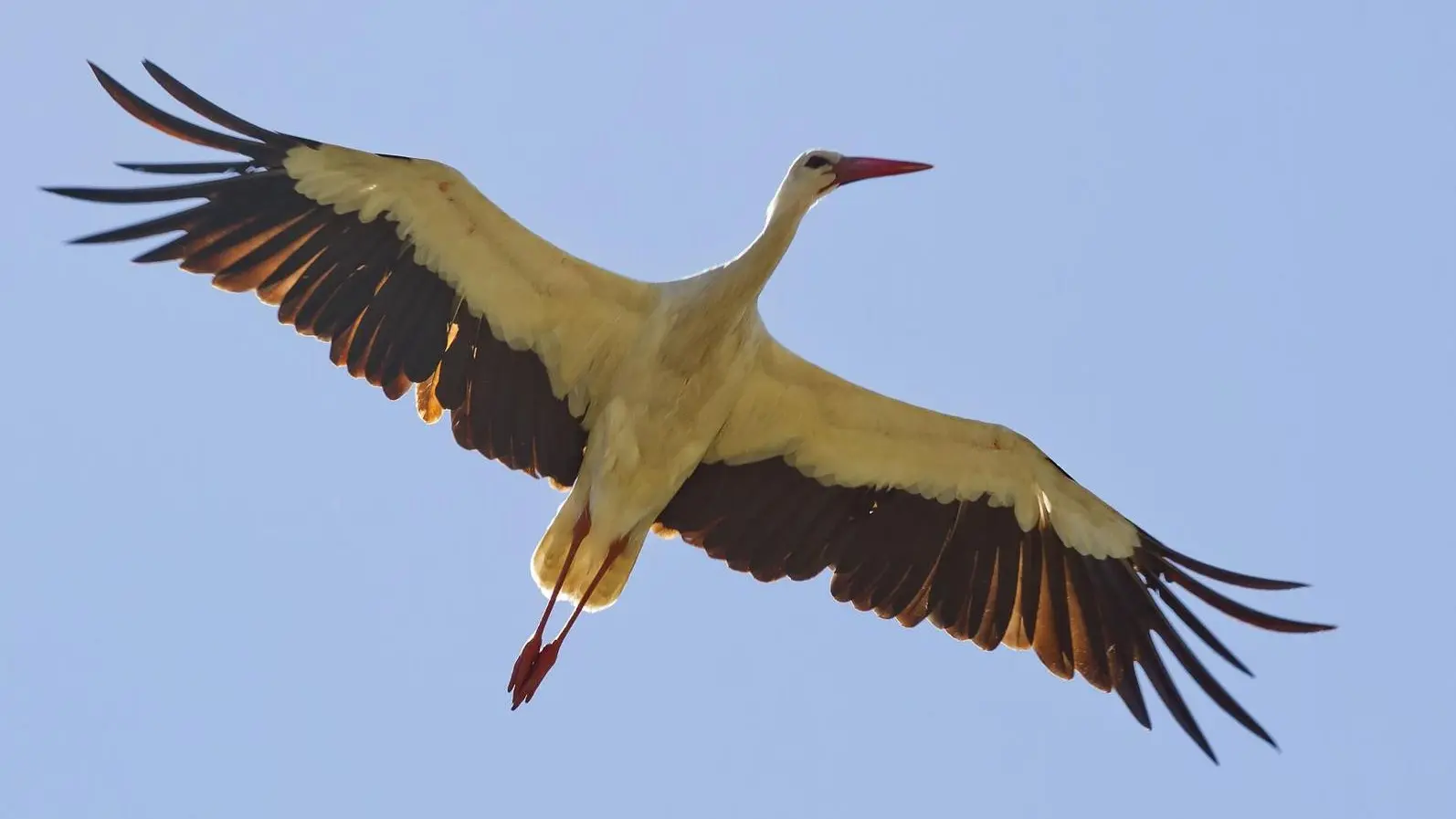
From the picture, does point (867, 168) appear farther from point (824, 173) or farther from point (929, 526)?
point (929, 526)

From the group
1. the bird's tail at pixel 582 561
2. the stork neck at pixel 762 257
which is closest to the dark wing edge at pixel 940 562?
the bird's tail at pixel 582 561

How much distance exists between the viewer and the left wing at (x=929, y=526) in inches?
376

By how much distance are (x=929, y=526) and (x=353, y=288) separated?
291 cm

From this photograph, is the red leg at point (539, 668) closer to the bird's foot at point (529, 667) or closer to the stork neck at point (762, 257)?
the bird's foot at point (529, 667)

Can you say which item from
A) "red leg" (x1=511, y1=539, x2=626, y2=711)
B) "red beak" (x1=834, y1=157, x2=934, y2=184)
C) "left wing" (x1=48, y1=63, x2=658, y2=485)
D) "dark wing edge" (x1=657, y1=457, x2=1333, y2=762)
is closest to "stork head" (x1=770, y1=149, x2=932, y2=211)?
"red beak" (x1=834, y1=157, x2=934, y2=184)

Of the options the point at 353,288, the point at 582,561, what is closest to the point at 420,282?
the point at 353,288

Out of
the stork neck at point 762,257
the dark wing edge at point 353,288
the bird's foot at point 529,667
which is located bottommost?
the bird's foot at point 529,667

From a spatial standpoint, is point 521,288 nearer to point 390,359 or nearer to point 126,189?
point 390,359

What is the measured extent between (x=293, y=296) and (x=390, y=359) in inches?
19.3

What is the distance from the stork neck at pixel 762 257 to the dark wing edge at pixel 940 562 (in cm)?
115

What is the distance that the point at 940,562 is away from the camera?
9.77 meters

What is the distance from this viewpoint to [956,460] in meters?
9.72

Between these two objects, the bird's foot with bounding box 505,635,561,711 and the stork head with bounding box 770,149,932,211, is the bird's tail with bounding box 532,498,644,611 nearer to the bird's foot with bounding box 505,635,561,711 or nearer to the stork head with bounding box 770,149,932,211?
the bird's foot with bounding box 505,635,561,711

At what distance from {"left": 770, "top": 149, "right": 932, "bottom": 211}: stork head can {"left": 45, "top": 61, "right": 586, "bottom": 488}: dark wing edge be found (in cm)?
139
